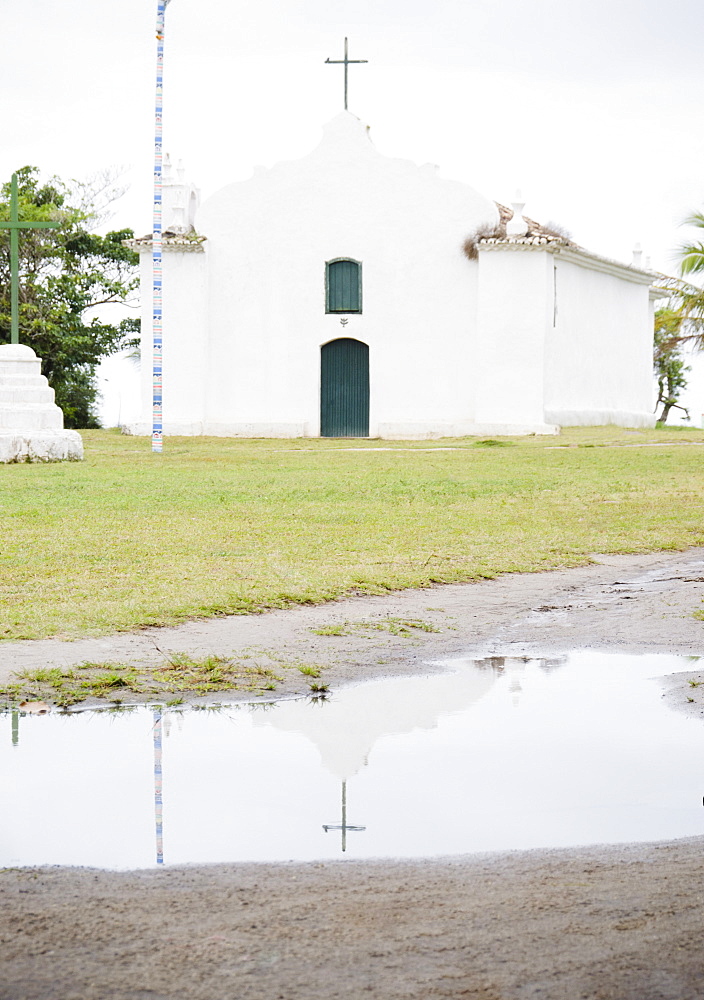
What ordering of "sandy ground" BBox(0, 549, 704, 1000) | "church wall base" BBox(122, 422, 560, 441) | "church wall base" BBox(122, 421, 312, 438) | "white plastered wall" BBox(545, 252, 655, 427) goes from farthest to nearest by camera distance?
"white plastered wall" BBox(545, 252, 655, 427)
"church wall base" BBox(122, 421, 312, 438)
"church wall base" BBox(122, 422, 560, 441)
"sandy ground" BBox(0, 549, 704, 1000)

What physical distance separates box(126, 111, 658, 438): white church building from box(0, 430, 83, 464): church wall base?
981 cm

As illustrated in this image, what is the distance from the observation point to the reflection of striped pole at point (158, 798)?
11.8 feet

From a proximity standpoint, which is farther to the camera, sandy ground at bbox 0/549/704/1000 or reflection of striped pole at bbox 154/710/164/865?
reflection of striped pole at bbox 154/710/164/865

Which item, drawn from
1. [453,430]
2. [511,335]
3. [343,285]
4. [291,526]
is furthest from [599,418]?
[291,526]

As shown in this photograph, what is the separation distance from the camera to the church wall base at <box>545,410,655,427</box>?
30.9 m

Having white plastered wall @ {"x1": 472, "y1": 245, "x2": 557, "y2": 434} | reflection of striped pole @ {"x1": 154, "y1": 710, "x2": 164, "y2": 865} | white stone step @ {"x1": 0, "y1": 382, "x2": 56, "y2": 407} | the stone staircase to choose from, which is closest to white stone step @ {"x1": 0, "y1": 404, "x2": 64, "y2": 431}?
the stone staircase

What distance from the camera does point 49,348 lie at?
118ft

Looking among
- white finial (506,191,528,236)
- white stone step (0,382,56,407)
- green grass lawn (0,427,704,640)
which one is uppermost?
white finial (506,191,528,236)

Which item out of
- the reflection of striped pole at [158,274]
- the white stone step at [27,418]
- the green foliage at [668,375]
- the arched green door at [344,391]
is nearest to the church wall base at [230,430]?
the arched green door at [344,391]

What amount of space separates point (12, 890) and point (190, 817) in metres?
0.77

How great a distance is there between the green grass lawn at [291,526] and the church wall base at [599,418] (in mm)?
9527

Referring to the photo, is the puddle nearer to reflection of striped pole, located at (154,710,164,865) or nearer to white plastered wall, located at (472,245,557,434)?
reflection of striped pole, located at (154,710,164,865)

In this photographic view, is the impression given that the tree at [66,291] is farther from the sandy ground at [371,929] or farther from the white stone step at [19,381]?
the sandy ground at [371,929]

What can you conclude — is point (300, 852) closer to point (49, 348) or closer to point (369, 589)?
point (369, 589)
